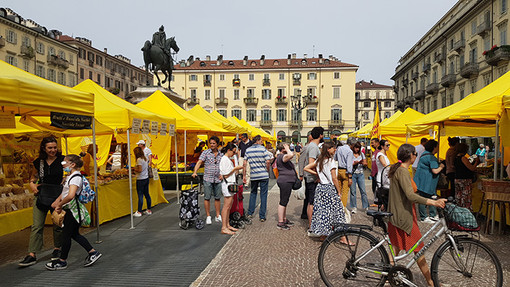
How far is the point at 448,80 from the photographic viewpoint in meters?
38.4

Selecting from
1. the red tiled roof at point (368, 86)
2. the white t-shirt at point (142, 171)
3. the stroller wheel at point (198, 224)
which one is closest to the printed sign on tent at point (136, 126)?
the white t-shirt at point (142, 171)

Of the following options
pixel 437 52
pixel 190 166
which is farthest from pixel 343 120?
pixel 190 166

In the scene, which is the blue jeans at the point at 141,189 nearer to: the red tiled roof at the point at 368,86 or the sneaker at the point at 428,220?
the sneaker at the point at 428,220

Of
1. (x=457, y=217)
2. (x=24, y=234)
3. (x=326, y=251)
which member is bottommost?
(x=24, y=234)

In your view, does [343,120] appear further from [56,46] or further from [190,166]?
[190,166]

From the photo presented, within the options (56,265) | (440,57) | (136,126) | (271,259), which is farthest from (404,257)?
(440,57)

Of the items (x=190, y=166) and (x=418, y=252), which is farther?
(x=190, y=166)

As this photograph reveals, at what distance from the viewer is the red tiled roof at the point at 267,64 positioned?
206 feet

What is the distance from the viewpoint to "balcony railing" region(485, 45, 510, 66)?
27156 mm

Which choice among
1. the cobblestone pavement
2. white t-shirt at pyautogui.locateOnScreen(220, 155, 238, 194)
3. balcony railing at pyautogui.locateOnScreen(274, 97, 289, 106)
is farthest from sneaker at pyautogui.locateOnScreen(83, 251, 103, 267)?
balcony railing at pyautogui.locateOnScreen(274, 97, 289, 106)

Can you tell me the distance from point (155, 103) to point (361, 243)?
9.02 meters

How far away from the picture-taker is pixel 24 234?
6.53 meters

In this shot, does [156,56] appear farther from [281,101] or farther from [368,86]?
[368,86]

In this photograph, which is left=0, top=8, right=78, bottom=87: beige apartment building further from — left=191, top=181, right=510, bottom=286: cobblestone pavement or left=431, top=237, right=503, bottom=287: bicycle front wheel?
left=431, top=237, right=503, bottom=287: bicycle front wheel
